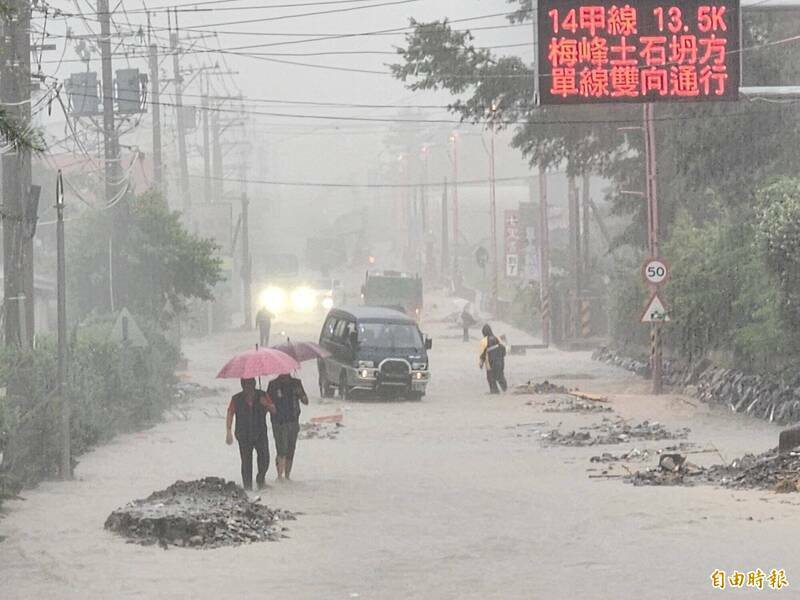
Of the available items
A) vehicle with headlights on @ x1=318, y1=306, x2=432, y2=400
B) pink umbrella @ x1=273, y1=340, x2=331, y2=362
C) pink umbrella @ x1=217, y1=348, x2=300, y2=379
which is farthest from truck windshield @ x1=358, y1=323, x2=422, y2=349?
pink umbrella @ x1=217, y1=348, x2=300, y2=379

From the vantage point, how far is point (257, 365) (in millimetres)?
20469

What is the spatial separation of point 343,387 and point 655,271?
316 inches

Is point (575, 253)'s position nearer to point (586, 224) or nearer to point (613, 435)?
point (586, 224)

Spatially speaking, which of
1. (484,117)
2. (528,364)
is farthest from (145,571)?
(528,364)

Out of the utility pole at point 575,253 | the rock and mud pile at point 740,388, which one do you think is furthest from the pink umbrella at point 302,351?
the utility pole at point 575,253

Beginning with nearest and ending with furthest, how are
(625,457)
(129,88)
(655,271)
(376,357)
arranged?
(625,457) < (655,271) < (376,357) < (129,88)

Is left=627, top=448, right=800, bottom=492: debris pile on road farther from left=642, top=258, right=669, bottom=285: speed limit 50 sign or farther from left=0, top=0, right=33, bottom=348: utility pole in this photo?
left=642, top=258, right=669, bottom=285: speed limit 50 sign

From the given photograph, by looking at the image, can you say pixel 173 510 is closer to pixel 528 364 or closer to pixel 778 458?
pixel 778 458

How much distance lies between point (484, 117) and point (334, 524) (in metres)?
25.3

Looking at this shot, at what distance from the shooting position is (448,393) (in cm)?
4088

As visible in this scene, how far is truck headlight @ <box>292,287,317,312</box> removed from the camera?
85500 millimetres

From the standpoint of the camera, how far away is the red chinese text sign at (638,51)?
25.2 meters

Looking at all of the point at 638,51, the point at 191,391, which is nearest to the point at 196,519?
the point at 638,51

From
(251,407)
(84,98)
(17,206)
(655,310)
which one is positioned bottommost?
(251,407)
